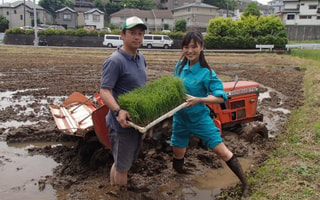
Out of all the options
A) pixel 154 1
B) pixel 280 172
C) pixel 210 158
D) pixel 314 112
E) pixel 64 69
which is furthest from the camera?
pixel 154 1

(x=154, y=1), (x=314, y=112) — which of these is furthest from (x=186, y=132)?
(x=154, y=1)

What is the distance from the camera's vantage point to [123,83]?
10.6 feet

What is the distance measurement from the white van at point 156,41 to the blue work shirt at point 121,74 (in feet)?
103

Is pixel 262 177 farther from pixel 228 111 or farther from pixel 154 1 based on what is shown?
pixel 154 1

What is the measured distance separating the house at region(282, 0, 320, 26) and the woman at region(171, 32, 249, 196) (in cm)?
5781

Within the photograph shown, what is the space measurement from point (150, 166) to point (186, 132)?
1.16 meters

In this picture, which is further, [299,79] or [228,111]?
[299,79]

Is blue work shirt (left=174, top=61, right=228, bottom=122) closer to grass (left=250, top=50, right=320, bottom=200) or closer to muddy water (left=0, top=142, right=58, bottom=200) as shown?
grass (left=250, top=50, right=320, bottom=200)

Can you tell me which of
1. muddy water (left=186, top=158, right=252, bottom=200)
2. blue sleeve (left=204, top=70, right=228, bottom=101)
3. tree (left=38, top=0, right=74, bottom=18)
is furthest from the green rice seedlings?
tree (left=38, top=0, right=74, bottom=18)

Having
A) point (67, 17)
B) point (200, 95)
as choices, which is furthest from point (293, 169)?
point (67, 17)

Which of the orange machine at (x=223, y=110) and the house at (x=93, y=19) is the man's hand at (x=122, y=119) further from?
the house at (x=93, y=19)

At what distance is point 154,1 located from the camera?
88.1 metres

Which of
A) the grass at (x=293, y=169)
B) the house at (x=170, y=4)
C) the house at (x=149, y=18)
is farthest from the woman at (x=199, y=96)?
the house at (x=170, y=4)

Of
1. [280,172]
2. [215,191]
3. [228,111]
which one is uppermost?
[228,111]
